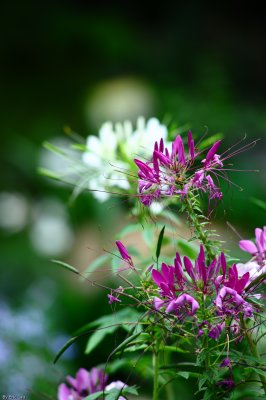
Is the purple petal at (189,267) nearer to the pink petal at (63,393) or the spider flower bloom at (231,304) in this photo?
the spider flower bloom at (231,304)

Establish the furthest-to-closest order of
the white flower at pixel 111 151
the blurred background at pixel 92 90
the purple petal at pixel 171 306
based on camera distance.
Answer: the blurred background at pixel 92 90
the white flower at pixel 111 151
the purple petal at pixel 171 306

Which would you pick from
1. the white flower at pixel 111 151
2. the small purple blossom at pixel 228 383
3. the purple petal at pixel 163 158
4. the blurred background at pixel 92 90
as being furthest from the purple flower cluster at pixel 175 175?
the blurred background at pixel 92 90

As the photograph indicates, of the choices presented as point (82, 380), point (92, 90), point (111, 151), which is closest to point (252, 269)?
point (82, 380)

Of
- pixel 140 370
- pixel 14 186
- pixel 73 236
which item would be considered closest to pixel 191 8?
pixel 14 186

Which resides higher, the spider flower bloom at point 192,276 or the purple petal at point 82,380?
the spider flower bloom at point 192,276

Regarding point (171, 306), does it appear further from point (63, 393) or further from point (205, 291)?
point (63, 393)

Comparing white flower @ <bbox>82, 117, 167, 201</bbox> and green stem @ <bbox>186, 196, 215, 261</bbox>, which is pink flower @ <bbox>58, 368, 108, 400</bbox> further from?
white flower @ <bbox>82, 117, 167, 201</bbox>
